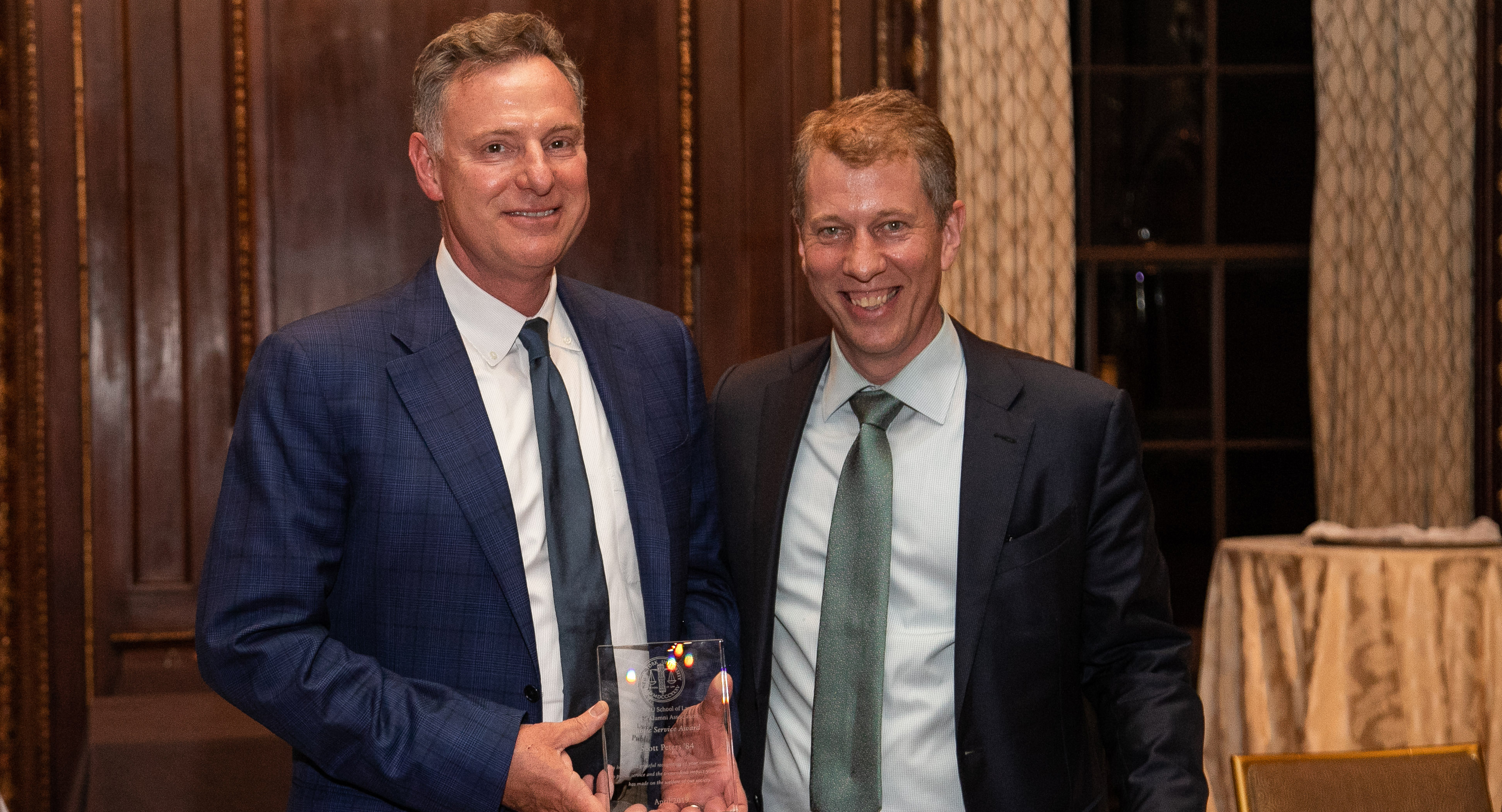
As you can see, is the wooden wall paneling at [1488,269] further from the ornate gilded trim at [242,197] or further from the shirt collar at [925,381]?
the ornate gilded trim at [242,197]

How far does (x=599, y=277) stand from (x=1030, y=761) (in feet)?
8.88

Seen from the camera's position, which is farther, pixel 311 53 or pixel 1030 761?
pixel 311 53

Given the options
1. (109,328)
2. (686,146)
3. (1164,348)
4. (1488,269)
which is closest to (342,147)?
(109,328)

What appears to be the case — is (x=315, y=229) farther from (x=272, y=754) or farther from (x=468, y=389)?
(x=468, y=389)

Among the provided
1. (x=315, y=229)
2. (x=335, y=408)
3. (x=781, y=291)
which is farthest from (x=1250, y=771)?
(x=315, y=229)

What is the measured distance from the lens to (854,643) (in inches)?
67.1

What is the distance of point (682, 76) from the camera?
4.09 meters

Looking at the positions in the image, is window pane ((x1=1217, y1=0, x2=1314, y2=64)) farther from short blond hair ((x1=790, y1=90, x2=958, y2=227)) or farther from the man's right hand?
the man's right hand

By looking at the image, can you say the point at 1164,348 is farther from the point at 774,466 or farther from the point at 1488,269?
the point at 774,466

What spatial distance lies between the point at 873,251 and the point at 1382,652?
8.86 ft

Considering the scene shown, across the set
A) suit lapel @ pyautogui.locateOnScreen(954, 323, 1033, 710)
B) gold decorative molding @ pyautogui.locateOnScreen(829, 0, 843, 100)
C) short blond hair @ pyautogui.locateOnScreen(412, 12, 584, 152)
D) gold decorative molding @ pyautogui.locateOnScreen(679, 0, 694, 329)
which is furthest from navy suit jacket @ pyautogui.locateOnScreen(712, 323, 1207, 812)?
gold decorative molding @ pyautogui.locateOnScreen(829, 0, 843, 100)

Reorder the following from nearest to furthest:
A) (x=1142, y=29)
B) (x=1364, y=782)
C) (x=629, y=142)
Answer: (x=1364, y=782) → (x=629, y=142) → (x=1142, y=29)

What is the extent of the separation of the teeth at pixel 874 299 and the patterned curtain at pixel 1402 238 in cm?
374

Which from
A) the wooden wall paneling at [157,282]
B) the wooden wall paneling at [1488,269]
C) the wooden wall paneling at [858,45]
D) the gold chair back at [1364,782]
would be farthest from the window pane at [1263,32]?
the wooden wall paneling at [157,282]
